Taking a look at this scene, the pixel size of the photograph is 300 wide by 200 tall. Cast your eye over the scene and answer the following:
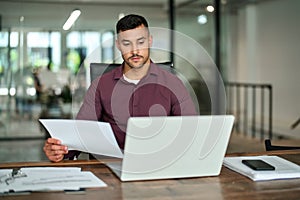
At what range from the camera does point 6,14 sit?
21.4ft

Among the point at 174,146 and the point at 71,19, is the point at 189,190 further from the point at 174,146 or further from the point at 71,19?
the point at 71,19

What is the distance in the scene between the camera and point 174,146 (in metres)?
1.38

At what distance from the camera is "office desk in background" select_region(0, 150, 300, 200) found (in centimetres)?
126

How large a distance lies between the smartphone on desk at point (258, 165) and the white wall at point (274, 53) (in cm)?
532

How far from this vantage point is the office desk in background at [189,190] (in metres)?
1.26

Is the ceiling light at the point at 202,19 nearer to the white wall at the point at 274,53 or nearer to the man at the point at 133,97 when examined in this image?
the white wall at the point at 274,53

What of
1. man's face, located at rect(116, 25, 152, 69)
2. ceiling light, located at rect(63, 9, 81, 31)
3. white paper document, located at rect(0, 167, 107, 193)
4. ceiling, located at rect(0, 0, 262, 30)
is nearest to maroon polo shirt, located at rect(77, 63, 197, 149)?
man's face, located at rect(116, 25, 152, 69)

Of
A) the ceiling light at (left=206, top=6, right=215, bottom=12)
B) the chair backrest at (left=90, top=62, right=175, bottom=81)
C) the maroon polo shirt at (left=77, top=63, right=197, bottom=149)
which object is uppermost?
the ceiling light at (left=206, top=6, right=215, bottom=12)

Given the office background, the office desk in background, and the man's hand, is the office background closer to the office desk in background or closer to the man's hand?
the man's hand

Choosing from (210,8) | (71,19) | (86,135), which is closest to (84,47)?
(71,19)

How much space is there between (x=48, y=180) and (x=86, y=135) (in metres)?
0.22

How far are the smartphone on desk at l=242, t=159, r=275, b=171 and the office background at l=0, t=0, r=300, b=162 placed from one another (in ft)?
15.2

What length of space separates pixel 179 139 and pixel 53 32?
5.90 metres

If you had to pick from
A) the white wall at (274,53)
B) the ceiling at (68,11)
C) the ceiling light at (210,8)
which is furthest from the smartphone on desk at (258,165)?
the white wall at (274,53)
